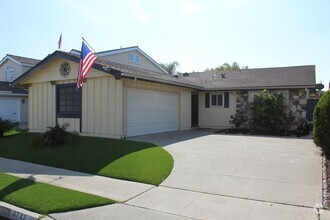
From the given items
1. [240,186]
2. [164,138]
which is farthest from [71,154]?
[240,186]

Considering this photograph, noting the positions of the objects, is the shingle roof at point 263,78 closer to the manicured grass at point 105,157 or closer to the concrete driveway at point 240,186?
the concrete driveway at point 240,186

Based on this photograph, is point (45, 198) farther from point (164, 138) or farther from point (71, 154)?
point (164, 138)

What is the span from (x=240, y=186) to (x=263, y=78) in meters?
13.9

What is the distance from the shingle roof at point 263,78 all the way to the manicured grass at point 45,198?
13.5m

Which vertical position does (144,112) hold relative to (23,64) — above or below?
below

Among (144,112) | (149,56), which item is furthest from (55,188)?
(149,56)

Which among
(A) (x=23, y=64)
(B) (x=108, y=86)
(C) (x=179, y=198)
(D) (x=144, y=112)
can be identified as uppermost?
(A) (x=23, y=64)

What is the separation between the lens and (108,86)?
1190cm

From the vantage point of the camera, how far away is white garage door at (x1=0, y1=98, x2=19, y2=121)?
2195cm

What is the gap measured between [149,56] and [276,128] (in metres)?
13.3

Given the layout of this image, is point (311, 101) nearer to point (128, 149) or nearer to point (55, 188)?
point (128, 149)

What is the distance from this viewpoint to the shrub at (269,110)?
15.3 meters

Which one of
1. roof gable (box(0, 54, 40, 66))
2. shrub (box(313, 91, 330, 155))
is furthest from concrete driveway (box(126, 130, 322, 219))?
roof gable (box(0, 54, 40, 66))

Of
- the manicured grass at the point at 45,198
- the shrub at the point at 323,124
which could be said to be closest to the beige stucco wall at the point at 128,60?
the shrub at the point at 323,124
